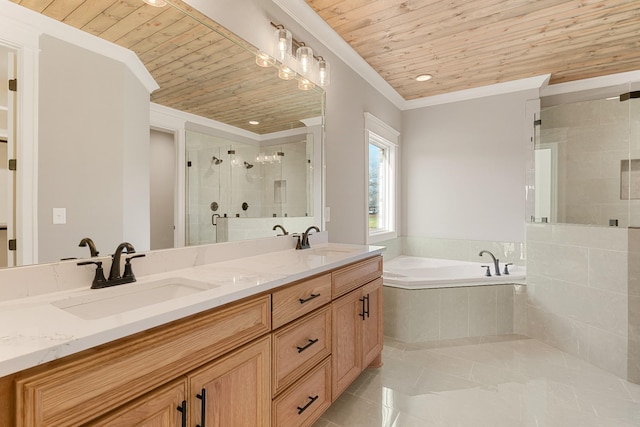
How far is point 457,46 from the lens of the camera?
105 inches

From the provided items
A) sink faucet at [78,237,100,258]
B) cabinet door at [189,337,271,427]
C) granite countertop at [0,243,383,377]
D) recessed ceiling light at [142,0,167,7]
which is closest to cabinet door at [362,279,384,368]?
granite countertop at [0,243,383,377]

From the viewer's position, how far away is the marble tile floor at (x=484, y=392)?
1.70m

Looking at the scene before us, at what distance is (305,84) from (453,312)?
2.22 metres

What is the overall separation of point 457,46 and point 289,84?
5.05ft

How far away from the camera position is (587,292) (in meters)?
2.42

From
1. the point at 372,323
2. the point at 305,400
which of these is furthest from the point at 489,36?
the point at 305,400

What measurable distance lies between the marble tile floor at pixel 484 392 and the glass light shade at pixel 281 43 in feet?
7.01

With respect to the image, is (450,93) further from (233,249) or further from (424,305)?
(233,249)

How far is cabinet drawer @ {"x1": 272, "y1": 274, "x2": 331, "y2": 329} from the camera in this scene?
4.10 ft

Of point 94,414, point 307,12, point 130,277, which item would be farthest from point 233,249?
point 307,12

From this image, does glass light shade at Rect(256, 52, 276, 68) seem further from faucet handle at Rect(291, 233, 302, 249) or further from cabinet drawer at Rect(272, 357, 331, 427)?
cabinet drawer at Rect(272, 357, 331, 427)

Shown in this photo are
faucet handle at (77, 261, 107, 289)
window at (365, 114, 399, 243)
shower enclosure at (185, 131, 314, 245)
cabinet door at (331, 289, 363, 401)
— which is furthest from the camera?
window at (365, 114, 399, 243)

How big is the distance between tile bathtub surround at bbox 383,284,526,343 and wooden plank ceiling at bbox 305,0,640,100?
6.73ft

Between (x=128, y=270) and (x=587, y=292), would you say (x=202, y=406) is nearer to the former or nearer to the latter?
(x=128, y=270)
